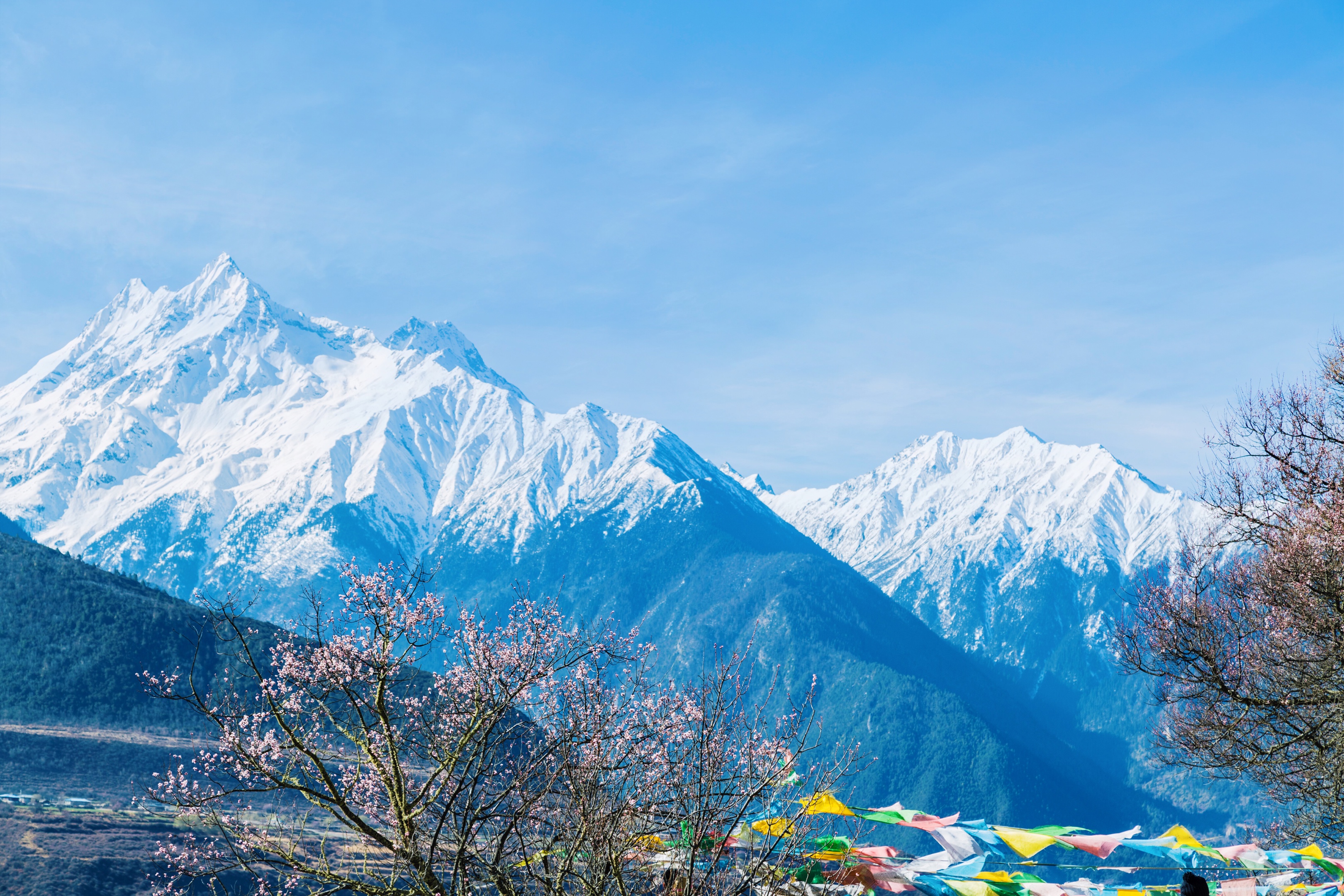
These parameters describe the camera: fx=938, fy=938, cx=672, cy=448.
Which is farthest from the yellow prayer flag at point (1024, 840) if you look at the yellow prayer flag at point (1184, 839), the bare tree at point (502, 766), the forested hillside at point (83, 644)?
the forested hillside at point (83, 644)

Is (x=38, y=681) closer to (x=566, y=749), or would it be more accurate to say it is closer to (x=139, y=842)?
(x=139, y=842)

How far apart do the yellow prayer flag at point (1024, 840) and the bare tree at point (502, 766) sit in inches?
228

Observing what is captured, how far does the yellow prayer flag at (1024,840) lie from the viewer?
60.2 feet

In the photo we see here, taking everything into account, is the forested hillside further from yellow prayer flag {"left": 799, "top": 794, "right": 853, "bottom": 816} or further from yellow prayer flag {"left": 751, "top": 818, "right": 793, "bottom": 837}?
yellow prayer flag {"left": 751, "top": 818, "right": 793, "bottom": 837}

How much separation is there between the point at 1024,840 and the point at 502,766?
415 inches

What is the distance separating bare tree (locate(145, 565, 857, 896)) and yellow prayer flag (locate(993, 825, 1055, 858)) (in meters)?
5.80

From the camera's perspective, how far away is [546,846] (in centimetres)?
1213

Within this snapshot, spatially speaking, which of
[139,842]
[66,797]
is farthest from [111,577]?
[139,842]

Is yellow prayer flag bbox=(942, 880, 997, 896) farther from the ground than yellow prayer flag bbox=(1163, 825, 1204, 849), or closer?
closer

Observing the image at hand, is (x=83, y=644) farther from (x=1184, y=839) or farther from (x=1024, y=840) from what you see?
(x=1184, y=839)

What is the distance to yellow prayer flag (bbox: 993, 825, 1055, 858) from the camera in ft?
60.2

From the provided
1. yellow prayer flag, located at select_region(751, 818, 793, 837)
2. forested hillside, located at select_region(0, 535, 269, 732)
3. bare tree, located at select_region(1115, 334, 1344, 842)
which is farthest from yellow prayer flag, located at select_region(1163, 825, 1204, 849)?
forested hillside, located at select_region(0, 535, 269, 732)

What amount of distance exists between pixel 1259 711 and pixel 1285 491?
14.0 feet

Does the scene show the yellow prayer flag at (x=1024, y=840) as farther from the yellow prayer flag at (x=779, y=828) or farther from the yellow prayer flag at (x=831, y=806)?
the yellow prayer flag at (x=779, y=828)
